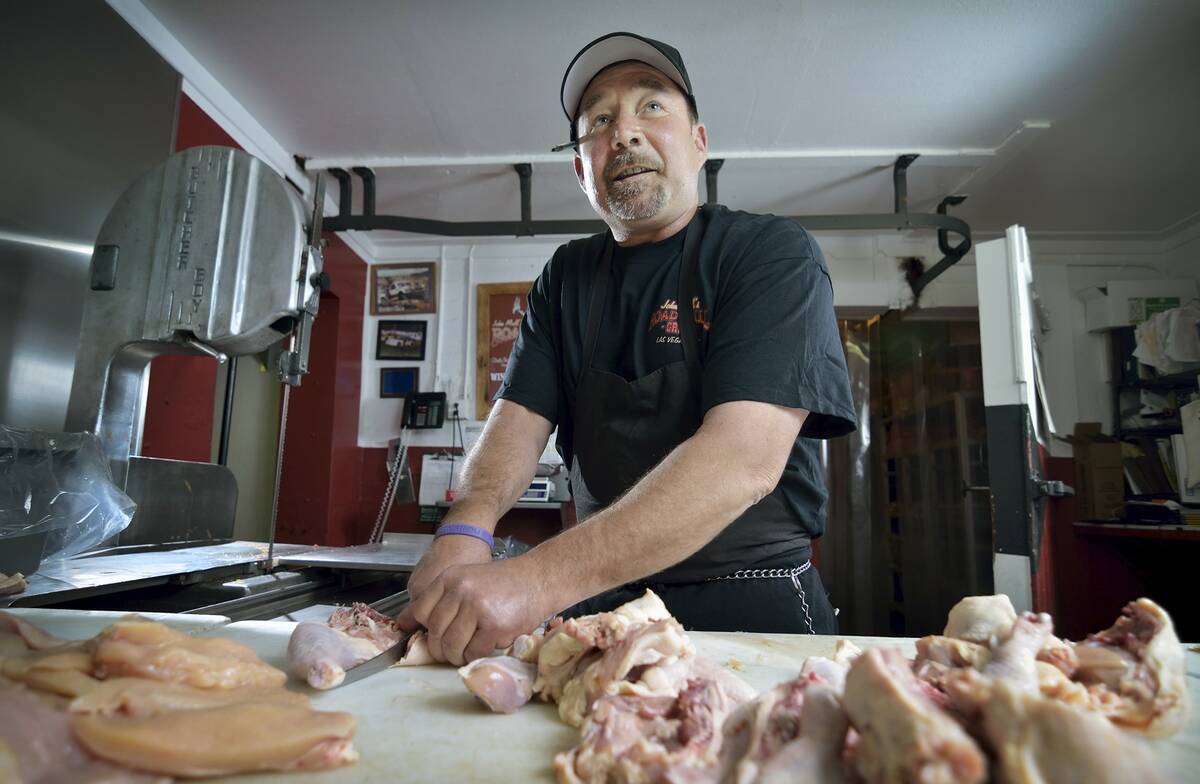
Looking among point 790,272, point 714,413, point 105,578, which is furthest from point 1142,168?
point 105,578

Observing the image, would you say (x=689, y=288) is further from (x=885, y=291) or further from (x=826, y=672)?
(x=885, y=291)

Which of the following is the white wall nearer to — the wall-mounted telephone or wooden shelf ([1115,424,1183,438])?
the wall-mounted telephone

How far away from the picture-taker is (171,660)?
783 mm

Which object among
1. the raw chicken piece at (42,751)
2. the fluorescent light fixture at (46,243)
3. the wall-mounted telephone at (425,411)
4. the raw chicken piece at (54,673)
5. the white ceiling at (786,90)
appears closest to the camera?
the raw chicken piece at (42,751)

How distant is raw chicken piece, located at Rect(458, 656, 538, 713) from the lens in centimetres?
84

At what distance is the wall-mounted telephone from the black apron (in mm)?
3679

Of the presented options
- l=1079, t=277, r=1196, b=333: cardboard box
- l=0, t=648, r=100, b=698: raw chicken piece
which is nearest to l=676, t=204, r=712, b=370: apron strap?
l=0, t=648, r=100, b=698: raw chicken piece

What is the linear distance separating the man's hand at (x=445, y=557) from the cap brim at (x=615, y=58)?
132 cm

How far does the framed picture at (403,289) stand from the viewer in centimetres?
556

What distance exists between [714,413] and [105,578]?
1407 millimetres

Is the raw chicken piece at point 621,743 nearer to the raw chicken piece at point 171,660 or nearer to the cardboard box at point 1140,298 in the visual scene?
the raw chicken piece at point 171,660

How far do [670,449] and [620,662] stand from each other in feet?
2.59

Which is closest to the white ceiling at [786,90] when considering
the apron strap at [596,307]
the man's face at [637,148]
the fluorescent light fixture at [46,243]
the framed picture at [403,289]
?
the framed picture at [403,289]

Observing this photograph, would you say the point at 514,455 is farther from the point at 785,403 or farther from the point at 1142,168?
the point at 1142,168
